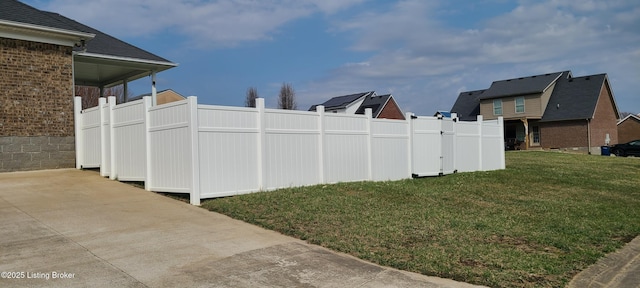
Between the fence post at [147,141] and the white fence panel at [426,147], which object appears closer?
the fence post at [147,141]

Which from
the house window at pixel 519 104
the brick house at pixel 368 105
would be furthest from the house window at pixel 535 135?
the brick house at pixel 368 105

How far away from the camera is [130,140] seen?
1062 cm

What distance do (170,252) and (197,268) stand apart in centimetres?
78

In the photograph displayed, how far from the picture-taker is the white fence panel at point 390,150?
43.3 ft

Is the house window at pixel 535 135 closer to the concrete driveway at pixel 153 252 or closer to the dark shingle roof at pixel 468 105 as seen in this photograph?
the dark shingle roof at pixel 468 105

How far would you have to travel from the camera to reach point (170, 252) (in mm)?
5840

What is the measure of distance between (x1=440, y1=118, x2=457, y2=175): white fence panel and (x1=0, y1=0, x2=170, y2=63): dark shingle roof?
10.1 metres

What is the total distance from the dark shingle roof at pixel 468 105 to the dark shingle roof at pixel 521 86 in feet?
5.85

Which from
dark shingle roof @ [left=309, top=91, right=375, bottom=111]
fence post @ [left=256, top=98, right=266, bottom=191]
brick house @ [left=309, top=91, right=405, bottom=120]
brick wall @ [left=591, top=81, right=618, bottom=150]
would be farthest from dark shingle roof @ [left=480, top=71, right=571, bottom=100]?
fence post @ [left=256, top=98, right=266, bottom=191]

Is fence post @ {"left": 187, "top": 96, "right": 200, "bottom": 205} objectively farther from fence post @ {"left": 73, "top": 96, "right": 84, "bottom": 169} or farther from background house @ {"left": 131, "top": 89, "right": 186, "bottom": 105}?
background house @ {"left": 131, "top": 89, "right": 186, "bottom": 105}

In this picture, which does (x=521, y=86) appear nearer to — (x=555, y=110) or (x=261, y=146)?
(x=555, y=110)

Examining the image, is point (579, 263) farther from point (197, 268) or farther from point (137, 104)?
point (137, 104)

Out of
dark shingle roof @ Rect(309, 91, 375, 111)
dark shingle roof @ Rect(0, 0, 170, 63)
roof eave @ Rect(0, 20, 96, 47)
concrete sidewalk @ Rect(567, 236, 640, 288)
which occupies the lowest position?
concrete sidewalk @ Rect(567, 236, 640, 288)

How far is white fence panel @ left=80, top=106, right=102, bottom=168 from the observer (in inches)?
468
